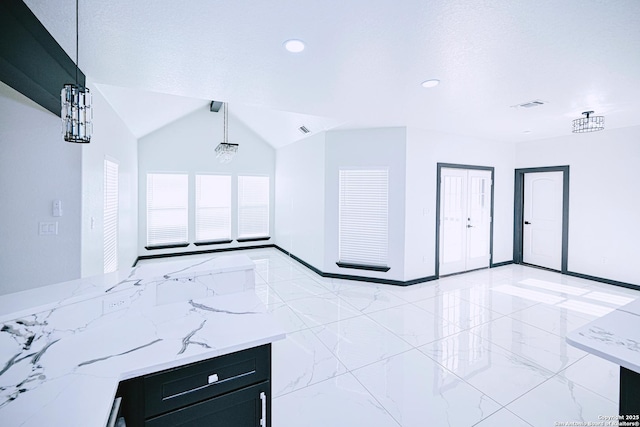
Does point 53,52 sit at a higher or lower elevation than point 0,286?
higher

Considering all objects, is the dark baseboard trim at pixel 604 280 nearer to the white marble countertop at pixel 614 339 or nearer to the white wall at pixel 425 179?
the white wall at pixel 425 179


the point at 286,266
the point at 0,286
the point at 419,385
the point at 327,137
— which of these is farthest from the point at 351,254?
the point at 0,286

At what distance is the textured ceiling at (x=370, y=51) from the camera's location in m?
1.70

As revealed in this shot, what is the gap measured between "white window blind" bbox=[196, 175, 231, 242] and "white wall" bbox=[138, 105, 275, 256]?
0.13 meters

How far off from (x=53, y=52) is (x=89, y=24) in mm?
384

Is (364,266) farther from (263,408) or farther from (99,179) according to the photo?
(99,179)

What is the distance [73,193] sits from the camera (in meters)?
2.48

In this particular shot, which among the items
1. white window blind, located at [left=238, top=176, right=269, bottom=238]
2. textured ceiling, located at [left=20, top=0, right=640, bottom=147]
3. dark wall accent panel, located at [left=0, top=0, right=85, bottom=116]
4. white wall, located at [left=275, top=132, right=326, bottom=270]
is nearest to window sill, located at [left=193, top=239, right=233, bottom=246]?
white window blind, located at [left=238, top=176, right=269, bottom=238]

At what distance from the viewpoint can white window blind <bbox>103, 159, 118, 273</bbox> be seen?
342cm

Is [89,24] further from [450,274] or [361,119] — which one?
[450,274]

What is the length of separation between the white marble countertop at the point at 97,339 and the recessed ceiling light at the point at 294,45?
1751 mm

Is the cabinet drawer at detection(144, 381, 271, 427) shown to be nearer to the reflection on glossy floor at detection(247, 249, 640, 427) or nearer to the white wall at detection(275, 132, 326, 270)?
the reflection on glossy floor at detection(247, 249, 640, 427)

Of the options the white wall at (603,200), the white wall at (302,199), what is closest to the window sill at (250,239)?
the white wall at (302,199)

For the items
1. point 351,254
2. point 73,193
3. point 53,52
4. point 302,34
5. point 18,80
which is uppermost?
point 302,34
